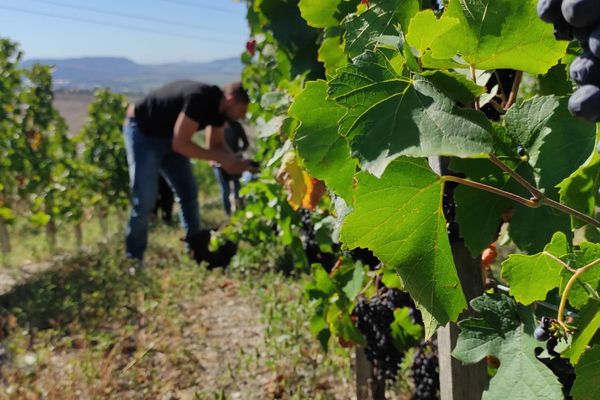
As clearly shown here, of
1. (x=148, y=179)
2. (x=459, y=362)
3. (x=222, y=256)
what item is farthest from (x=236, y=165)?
(x=459, y=362)

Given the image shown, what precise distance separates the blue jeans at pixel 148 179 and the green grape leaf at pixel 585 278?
4.06 meters

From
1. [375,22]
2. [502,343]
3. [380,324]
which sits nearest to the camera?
[375,22]

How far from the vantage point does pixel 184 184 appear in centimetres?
512

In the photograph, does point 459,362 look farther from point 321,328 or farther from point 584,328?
point 321,328

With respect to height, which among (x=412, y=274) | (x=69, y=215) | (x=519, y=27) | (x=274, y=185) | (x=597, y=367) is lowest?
(x=69, y=215)

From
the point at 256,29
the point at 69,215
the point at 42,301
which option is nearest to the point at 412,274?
the point at 256,29

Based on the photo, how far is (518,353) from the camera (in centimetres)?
118

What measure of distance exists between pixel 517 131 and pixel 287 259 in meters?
4.14

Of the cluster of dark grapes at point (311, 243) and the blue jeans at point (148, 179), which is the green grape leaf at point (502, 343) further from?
the blue jeans at point (148, 179)

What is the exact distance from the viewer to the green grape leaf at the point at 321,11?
153 centimetres

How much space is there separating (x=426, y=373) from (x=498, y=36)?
1466 mm

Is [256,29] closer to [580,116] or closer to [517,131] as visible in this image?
[517,131]

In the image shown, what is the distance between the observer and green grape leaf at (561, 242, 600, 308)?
3.02 ft

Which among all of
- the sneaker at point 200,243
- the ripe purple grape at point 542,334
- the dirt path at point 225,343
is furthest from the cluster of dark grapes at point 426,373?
the sneaker at point 200,243
